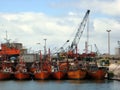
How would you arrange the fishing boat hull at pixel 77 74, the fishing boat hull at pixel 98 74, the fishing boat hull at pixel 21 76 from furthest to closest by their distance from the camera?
the fishing boat hull at pixel 21 76 < the fishing boat hull at pixel 98 74 < the fishing boat hull at pixel 77 74

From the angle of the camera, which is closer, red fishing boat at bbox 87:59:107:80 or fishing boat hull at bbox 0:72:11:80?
red fishing boat at bbox 87:59:107:80

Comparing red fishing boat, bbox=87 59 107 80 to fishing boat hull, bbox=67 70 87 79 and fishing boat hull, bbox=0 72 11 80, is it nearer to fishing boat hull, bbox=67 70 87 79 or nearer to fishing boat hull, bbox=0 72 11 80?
fishing boat hull, bbox=67 70 87 79

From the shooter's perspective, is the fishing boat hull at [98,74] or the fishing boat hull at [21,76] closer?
the fishing boat hull at [98,74]

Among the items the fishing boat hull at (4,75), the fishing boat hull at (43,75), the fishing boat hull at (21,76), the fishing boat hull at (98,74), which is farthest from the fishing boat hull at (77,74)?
the fishing boat hull at (4,75)

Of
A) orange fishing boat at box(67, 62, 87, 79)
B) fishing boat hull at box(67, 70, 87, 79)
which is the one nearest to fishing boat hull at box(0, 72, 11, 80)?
orange fishing boat at box(67, 62, 87, 79)

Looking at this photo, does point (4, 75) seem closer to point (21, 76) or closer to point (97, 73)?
point (21, 76)

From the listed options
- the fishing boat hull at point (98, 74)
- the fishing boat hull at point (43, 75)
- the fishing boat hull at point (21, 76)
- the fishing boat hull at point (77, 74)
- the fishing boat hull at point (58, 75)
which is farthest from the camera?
the fishing boat hull at point (21, 76)

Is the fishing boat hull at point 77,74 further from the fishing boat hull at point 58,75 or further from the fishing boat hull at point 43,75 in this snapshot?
the fishing boat hull at point 43,75

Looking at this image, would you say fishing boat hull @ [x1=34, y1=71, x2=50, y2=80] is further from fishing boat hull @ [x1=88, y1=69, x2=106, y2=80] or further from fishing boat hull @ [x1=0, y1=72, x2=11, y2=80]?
fishing boat hull @ [x1=88, y1=69, x2=106, y2=80]

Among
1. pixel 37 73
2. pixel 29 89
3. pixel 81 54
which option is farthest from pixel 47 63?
pixel 29 89

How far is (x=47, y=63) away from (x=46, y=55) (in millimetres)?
18667

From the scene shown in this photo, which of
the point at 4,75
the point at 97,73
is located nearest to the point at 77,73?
the point at 97,73

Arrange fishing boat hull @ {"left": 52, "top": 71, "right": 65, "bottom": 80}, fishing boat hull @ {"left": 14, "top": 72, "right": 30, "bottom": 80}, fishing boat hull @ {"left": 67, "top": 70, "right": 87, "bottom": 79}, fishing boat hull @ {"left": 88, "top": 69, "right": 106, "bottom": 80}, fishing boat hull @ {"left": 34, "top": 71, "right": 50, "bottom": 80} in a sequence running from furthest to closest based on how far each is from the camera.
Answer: fishing boat hull @ {"left": 14, "top": 72, "right": 30, "bottom": 80}
fishing boat hull @ {"left": 52, "top": 71, "right": 65, "bottom": 80}
fishing boat hull @ {"left": 34, "top": 71, "right": 50, "bottom": 80}
fishing boat hull @ {"left": 88, "top": 69, "right": 106, "bottom": 80}
fishing boat hull @ {"left": 67, "top": 70, "right": 87, "bottom": 79}

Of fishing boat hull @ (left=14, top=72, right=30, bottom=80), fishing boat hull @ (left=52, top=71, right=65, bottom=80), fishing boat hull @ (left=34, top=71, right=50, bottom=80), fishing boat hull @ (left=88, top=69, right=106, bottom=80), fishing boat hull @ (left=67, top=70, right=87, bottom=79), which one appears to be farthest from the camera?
fishing boat hull @ (left=14, top=72, right=30, bottom=80)
